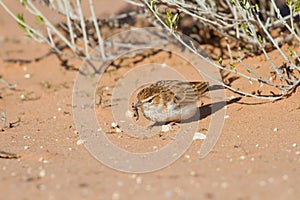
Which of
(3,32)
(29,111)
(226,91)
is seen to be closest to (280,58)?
(226,91)

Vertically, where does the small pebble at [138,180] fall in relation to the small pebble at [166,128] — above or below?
above

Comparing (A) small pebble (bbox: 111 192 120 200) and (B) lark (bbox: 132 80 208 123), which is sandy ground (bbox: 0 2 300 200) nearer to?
(A) small pebble (bbox: 111 192 120 200)

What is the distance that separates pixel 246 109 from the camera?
20.1ft

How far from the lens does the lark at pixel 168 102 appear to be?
224 inches

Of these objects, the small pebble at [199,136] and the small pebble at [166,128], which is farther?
the small pebble at [166,128]

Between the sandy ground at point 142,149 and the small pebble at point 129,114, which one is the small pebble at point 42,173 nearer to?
the sandy ground at point 142,149

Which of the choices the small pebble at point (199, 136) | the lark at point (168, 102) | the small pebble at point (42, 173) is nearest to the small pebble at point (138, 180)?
the small pebble at point (42, 173)

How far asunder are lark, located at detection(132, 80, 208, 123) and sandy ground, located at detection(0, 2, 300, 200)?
25cm

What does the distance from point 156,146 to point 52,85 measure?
10.1ft

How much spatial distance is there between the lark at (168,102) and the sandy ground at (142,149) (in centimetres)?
25

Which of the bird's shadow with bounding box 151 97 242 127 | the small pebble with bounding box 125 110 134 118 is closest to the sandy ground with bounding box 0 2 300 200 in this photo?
the bird's shadow with bounding box 151 97 242 127

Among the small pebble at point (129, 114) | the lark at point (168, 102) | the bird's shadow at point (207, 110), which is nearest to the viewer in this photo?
the lark at point (168, 102)

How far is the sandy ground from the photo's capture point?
12.8 feet

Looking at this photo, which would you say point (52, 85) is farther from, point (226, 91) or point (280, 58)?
point (280, 58)
